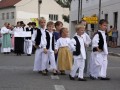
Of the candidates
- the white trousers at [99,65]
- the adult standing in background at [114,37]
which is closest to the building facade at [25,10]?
the adult standing in background at [114,37]

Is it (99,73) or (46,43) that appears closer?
(99,73)

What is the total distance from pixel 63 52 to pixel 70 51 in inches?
8.3

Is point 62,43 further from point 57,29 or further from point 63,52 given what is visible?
point 57,29

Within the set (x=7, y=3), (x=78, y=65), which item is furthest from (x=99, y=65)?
(x=7, y=3)

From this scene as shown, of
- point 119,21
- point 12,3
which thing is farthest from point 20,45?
point 12,3

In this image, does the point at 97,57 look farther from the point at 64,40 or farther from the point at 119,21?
the point at 119,21

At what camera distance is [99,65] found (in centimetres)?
1195

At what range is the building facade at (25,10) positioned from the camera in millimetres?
80625

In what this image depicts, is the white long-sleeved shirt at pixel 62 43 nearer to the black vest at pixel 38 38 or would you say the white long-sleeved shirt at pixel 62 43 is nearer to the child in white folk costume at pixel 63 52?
the child in white folk costume at pixel 63 52

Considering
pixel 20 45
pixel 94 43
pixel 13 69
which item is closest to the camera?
pixel 94 43

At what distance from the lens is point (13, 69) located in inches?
570

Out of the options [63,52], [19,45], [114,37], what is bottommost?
[19,45]

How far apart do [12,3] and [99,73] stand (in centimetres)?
7117

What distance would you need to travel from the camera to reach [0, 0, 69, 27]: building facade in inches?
3174
